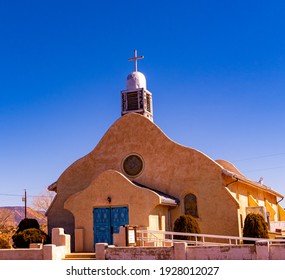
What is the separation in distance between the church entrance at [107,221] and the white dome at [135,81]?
34.5 ft

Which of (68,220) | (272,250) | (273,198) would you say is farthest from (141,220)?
(273,198)

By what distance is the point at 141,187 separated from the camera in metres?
28.0

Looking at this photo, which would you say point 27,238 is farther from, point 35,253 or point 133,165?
point 133,165

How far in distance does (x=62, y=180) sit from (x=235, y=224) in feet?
42.8

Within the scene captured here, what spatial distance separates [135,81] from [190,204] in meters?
10.6

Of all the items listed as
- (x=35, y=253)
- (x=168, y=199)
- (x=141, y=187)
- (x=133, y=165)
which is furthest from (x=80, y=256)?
(x=133, y=165)

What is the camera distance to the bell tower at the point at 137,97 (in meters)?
34.0

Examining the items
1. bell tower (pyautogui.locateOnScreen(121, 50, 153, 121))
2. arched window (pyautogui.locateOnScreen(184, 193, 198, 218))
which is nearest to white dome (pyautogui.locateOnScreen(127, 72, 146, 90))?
bell tower (pyautogui.locateOnScreen(121, 50, 153, 121))

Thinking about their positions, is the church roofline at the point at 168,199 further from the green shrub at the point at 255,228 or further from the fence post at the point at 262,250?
the fence post at the point at 262,250

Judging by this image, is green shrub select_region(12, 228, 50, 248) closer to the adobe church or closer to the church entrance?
the adobe church

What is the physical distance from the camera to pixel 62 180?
111ft

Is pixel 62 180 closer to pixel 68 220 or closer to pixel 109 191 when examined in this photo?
pixel 68 220

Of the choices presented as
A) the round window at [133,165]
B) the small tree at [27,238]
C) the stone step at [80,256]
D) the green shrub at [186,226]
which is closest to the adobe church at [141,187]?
the round window at [133,165]

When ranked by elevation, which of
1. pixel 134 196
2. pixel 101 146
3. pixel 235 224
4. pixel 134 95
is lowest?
pixel 235 224
